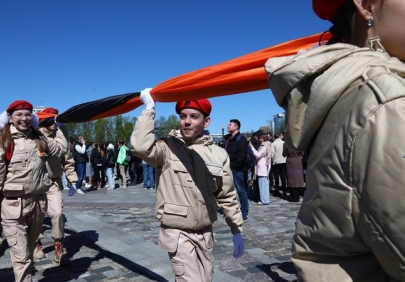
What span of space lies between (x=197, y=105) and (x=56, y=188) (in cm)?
365

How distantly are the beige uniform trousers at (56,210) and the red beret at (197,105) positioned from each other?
3.32 m

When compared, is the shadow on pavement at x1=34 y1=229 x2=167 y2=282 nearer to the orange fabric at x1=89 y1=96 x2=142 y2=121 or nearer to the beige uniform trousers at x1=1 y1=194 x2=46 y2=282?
the beige uniform trousers at x1=1 y1=194 x2=46 y2=282

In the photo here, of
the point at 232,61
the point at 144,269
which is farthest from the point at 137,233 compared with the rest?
the point at 232,61

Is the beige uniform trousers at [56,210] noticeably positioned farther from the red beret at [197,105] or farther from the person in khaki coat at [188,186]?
the red beret at [197,105]

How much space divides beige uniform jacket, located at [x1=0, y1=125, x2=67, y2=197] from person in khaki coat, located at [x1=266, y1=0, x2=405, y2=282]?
4.27 metres

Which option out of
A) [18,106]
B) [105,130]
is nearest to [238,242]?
[18,106]

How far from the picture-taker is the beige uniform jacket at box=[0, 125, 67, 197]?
4.54 m

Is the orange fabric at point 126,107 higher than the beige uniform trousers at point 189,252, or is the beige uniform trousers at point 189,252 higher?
the orange fabric at point 126,107

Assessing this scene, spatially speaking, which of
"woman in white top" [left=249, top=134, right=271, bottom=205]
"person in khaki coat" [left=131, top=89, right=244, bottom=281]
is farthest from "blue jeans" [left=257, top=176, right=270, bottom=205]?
"person in khaki coat" [left=131, top=89, right=244, bottom=281]

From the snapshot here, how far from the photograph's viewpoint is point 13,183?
4.54 meters

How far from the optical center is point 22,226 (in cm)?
458

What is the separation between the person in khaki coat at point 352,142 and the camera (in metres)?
0.72

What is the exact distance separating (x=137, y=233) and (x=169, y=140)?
4.19 metres

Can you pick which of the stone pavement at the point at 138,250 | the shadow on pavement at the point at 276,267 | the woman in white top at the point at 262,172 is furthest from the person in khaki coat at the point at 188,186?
the woman in white top at the point at 262,172
